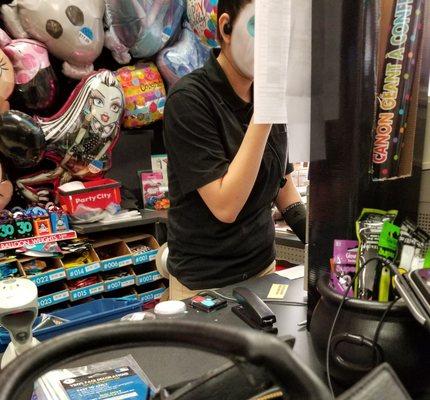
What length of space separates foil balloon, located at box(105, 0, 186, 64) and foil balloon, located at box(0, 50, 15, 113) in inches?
21.9

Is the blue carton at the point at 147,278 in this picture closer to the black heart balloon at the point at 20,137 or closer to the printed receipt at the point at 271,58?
the black heart balloon at the point at 20,137

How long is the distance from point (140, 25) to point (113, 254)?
4.10 feet

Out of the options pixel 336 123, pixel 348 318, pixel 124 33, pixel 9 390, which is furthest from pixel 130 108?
pixel 9 390

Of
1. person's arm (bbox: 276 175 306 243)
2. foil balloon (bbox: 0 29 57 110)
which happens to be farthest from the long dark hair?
foil balloon (bbox: 0 29 57 110)

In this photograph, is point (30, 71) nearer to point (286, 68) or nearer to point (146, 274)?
point (146, 274)

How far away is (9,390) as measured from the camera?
17 centimetres

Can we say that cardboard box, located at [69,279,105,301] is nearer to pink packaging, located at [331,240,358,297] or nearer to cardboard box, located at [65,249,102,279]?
cardboard box, located at [65,249,102,279]

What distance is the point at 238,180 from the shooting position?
0.85m

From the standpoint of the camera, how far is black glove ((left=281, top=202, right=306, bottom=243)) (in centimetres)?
122

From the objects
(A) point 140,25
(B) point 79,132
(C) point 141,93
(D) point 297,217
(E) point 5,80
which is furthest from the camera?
(C) point 141,93

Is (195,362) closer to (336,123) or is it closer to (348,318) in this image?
(348,318)

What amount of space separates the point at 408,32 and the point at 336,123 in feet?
0.49

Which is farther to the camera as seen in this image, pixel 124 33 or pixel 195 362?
pixel 124 33

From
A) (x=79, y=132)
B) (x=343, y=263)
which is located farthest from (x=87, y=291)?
(x=343, y=263)
